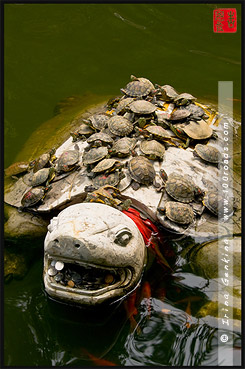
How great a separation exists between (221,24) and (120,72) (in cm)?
358

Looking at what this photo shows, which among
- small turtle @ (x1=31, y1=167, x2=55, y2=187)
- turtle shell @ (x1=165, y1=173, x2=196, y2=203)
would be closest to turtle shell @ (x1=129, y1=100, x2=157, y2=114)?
turtle shell @ (x1=165, y1=173, x2=196, y2=203)

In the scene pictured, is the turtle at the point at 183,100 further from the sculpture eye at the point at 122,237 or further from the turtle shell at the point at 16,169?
the sculpture eye at the point at 122,237

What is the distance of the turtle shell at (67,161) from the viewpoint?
5.70 metres

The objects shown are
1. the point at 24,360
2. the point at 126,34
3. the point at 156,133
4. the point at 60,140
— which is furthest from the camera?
the point at 126,34

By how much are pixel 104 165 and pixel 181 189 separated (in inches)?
45.9

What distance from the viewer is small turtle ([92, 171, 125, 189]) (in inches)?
205

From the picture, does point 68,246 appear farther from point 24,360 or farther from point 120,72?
point 120,72

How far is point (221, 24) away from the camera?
6.57 meters

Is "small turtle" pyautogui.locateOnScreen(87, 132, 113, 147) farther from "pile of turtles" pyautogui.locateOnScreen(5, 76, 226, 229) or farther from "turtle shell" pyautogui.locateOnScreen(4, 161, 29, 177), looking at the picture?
"turtle shell" pyautogui.locateOnScreen(4, 161, 29, 177)

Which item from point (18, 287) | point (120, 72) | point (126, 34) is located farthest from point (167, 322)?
point (126, 34)

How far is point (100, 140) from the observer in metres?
5.80

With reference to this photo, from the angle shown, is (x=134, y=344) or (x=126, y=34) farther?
(x=126, y=34)

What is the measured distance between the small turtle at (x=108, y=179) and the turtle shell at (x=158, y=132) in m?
0.95

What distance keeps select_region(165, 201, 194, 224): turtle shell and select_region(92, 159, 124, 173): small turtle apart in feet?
3.07
